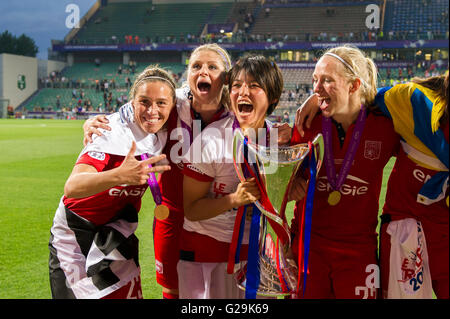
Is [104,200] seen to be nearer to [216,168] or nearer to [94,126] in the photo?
[94,126]

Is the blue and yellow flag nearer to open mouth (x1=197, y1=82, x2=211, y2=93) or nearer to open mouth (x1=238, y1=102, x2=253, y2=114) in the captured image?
open mouth (x1=238, y1=102, x2=253, y2=114)

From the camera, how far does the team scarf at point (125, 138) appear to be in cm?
236

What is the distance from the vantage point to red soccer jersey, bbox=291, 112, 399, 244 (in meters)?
2.38

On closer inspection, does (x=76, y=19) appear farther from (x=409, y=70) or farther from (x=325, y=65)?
(x=409, y=70)

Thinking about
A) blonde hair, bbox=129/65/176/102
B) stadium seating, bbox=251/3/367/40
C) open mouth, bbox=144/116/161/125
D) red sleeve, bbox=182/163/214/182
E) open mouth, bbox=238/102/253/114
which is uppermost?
stadium seating, bbox=251/3/367/40

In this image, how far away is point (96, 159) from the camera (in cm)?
230

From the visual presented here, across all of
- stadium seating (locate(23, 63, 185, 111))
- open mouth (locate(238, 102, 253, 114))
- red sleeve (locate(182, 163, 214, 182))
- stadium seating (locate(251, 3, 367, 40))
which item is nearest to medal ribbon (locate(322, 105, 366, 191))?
open mouth (locate(238, 102, 253, 114))

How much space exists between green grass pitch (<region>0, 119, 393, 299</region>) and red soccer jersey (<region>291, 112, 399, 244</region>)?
1.82m

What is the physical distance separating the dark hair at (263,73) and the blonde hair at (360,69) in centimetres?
36

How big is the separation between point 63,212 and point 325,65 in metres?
1.64

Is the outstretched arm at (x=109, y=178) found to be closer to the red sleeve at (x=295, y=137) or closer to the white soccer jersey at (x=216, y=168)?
the white soccer jersey at (x=216, y=168)

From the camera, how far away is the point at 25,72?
40.3 metres

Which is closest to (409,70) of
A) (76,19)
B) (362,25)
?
(362,25)

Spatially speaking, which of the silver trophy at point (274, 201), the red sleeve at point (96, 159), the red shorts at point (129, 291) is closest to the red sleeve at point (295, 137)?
the silver trophy at point (274, 201)
